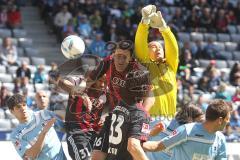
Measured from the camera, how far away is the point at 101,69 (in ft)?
26.8

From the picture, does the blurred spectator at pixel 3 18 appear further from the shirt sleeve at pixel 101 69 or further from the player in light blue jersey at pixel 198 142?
the player in light blue jersey at pixel 198 142

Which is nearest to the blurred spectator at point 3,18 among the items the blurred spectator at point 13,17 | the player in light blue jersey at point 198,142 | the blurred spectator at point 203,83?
the blurred spectator at point 13,17

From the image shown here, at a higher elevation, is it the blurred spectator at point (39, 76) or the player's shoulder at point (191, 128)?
the player's shoulder at point (191, 128)

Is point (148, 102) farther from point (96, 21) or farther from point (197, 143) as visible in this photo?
point (96, 21)

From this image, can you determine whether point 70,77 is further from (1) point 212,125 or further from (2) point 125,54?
(1) point 212,125

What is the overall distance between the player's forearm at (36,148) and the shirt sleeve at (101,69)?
0.89 meters

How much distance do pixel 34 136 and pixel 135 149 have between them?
201cm

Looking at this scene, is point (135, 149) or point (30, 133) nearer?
point (135, 149)

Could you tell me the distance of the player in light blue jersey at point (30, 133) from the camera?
27.0 feet

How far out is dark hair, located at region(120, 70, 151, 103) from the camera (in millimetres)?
7234

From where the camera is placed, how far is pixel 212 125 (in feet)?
21.8

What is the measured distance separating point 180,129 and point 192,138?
0.46 ft

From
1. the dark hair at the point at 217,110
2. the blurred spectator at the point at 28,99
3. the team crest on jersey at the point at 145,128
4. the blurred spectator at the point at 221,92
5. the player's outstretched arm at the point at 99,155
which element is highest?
the dark hair at the point at 217,110

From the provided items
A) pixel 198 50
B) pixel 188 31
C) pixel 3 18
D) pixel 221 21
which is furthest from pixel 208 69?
pixel 3 18
